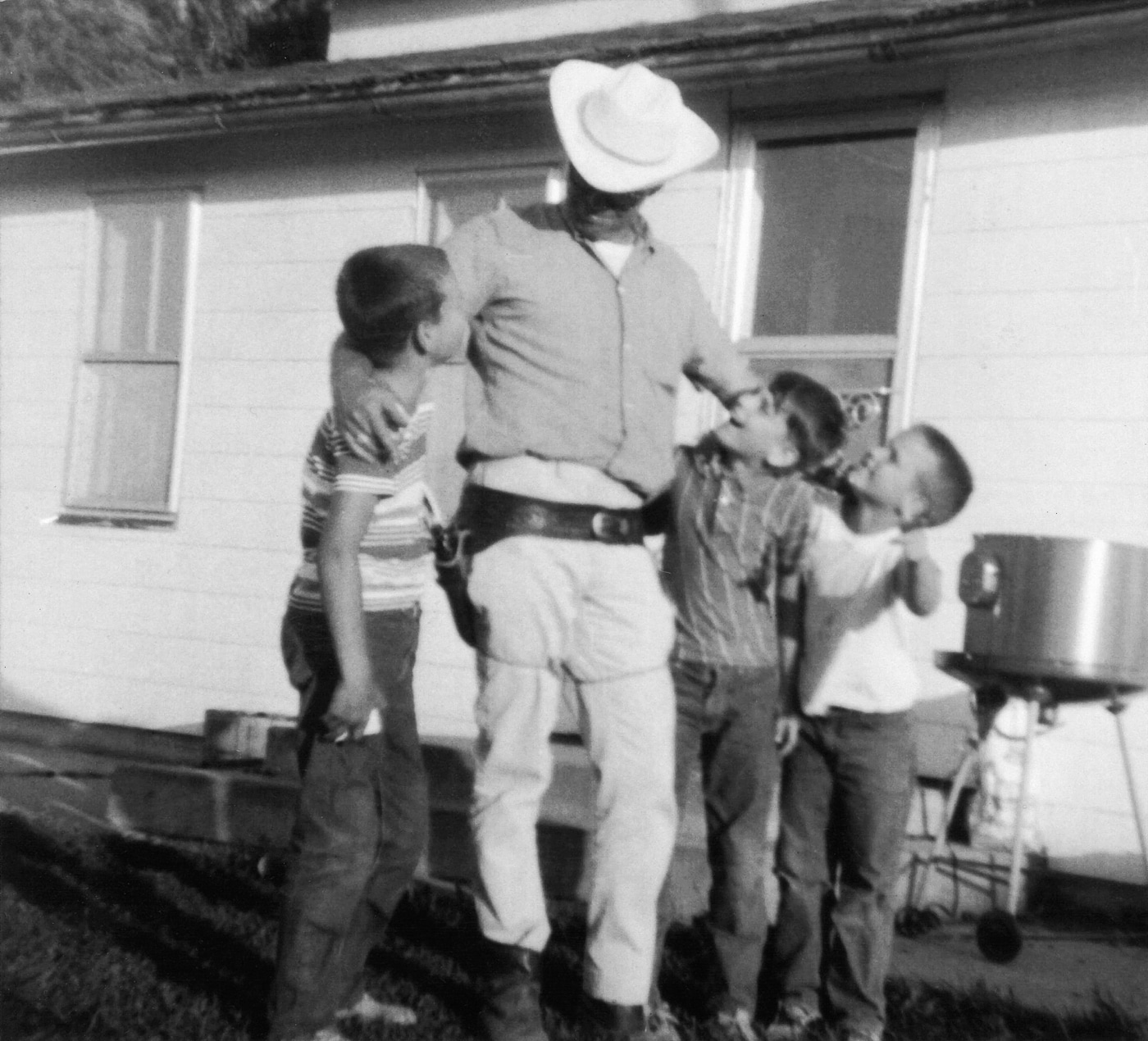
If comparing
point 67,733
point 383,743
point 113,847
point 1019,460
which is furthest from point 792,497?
point 67,733

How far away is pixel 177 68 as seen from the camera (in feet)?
60.5

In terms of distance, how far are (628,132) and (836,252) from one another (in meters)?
2.86

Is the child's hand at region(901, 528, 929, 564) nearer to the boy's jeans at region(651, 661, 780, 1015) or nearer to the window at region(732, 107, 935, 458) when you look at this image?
the boy's jeans at region(651, 661, 780, 1015)

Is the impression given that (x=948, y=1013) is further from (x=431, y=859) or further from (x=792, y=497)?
(x=431, y=859)

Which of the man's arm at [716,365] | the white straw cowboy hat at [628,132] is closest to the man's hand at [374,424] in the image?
the white straw cowboy hat at [628,132]

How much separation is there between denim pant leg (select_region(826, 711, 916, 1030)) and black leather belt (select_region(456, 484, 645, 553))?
746mm

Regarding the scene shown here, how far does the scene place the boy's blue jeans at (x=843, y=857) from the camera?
3.43 meters

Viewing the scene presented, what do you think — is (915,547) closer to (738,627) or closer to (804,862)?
(738,627)

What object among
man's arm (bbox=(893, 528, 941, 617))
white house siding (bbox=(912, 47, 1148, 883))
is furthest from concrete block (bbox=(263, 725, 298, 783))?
man's arm (bbox=(893, 528, 941, 617))

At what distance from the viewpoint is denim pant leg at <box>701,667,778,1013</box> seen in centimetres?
344

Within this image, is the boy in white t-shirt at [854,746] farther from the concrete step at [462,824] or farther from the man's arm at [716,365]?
the concrete step at [462,824]

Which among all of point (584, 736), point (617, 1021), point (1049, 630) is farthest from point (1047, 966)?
point (584, 736)

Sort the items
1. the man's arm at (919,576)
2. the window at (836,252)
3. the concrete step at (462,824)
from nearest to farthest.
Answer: the man's arm at (919,576) → the concrete step at (462,824) → the window at (836,252)

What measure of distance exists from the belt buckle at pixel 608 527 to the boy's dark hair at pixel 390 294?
1.82 feet
